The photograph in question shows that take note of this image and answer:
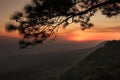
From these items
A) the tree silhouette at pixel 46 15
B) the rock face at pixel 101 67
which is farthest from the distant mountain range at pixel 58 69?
the tree silhouette at pixel 46 15

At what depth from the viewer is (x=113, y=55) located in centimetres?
2255

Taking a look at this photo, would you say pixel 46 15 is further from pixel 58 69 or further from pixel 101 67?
pixel 58 69

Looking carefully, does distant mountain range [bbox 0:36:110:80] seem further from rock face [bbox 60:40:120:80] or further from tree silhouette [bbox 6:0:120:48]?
tree silhouette [bbox 6:0:120:48]

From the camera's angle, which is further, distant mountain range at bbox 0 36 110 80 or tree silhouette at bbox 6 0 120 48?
distant mountain range at bbox 0 36 110 80

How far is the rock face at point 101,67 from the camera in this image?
17406mm

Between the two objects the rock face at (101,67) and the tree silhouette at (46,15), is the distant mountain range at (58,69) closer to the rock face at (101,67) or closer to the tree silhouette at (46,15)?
the rock face at (101,67)

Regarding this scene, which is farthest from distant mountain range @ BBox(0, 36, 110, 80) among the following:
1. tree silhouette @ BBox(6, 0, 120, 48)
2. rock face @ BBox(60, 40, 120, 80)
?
tree silhouette @ BBox(6, 0, 120, 48)

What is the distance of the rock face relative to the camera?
1741cm

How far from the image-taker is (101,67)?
19.2 meters

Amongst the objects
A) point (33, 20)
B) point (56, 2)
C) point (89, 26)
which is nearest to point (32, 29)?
point (33, 20)

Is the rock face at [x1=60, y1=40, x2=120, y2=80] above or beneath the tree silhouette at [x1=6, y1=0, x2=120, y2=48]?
beneath

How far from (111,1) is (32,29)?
3063 mm

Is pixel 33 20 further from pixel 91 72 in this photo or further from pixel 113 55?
pixel 113 55

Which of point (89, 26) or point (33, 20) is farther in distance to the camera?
point (89, 26)
